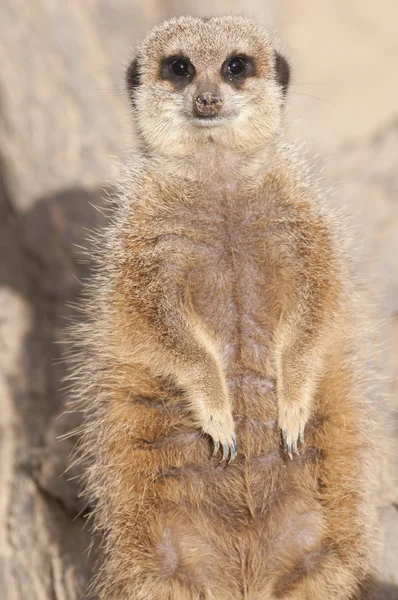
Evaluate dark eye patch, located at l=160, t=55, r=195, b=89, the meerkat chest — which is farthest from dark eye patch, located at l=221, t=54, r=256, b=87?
the meerkat chest

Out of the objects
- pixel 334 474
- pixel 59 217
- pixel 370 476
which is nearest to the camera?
pixel 334 474

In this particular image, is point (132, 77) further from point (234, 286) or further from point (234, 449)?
point (234, 449)

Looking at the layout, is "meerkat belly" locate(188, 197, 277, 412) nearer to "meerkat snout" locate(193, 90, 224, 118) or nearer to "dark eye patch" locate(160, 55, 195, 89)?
"meerkat snout" locate(193, 90, 224, 118)

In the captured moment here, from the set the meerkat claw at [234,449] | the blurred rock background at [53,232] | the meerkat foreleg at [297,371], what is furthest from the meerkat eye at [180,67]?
the meerkat claw at [234,449]

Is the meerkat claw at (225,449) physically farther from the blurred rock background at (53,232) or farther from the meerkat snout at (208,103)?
the meerkat snout at (208,103)

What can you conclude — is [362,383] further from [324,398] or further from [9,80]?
[9,80]

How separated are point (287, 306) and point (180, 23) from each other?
127 cm

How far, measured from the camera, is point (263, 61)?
11.2 ft

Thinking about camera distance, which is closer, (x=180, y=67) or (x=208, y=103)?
(x=208, y=103)

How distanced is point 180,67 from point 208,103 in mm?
301

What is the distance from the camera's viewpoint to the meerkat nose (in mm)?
3125

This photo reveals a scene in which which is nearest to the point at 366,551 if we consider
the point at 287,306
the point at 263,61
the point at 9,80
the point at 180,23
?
the point at 287,306

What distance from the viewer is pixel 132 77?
11.6ft

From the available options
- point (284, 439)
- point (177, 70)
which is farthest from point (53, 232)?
point (284, 439)
